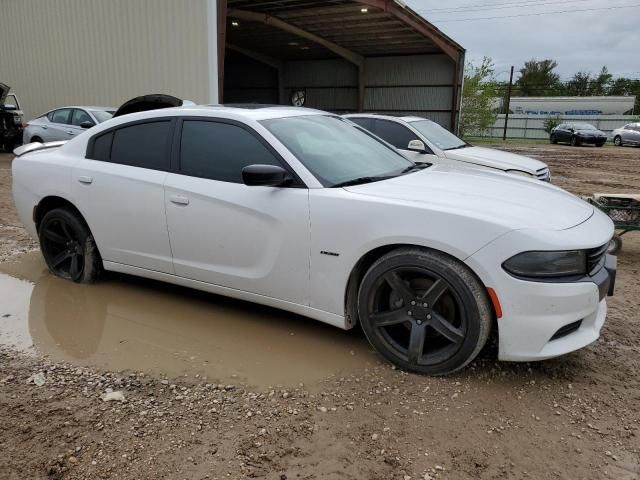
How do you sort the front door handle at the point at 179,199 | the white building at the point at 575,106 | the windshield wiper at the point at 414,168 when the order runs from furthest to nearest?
the white building at the point at 575,106 → the windshield wiper at the point at 414,168 → the front door handle at the point at 179,199

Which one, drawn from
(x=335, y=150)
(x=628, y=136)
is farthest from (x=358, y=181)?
(x=628, y=136)

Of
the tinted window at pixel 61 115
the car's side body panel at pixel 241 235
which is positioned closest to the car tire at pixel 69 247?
the car's side body panel at pixel 241 235

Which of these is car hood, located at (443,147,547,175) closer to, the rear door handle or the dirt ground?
the dirt ground

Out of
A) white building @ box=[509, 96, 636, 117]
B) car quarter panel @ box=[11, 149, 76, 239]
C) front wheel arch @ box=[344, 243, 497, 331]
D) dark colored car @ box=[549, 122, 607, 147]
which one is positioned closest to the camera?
front wheel arch @ box=[344, 243, 497, 331]

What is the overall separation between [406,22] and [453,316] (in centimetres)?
1744

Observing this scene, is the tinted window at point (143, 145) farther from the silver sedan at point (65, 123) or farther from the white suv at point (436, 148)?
the silver sedan at point (65, 123)

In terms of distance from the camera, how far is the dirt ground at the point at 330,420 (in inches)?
94.1

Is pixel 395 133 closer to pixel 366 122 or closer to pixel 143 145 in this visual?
pixel 366 122

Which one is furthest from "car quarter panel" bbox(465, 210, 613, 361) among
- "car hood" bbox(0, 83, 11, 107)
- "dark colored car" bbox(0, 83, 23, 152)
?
"dark colored car" bbox(0, 83, 23, 152)

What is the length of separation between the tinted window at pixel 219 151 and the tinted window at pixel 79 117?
10.0m

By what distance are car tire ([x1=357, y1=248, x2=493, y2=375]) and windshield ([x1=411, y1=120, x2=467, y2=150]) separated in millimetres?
5441

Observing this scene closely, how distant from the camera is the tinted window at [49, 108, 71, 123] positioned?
1341cm

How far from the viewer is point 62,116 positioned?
13.5 meters

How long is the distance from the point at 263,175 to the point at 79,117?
37.9ft
